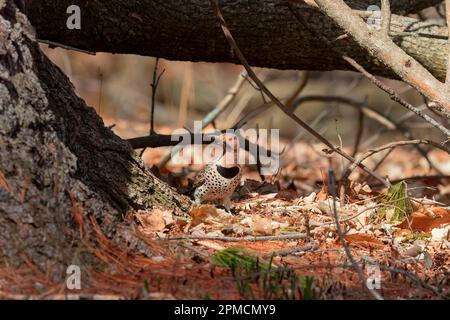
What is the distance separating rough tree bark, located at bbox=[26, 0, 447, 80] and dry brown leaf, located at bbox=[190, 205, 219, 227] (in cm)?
132

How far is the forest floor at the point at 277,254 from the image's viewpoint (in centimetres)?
296

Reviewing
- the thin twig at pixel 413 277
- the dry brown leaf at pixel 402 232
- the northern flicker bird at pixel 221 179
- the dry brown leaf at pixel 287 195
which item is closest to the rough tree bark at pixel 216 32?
the northern flicker bird at pixel 221 179

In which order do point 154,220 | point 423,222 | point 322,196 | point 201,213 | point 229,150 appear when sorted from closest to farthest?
point 154,220
point 201,213
point 423,222
point 322,196
point 229,150

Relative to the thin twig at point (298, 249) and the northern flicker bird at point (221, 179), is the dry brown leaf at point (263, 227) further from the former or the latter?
the northern flicker bird at point (221, 179)

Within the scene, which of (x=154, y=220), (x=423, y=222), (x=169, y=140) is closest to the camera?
(x=154, y=220)

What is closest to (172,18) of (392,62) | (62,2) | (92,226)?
(62,2)

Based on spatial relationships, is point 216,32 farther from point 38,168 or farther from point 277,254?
point 38,168

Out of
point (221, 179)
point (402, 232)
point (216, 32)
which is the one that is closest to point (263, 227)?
point (402, 232)

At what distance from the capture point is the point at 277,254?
136 inches

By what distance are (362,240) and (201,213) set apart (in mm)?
847
